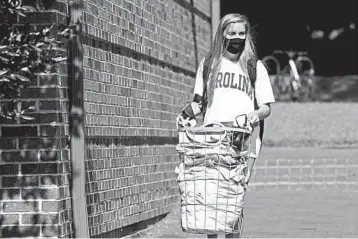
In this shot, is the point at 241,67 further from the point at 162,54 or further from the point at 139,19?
the point at 162,54

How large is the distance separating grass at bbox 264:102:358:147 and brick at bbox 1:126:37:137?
11.7 m

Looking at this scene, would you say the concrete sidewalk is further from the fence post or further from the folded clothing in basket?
the folded clothing in basket

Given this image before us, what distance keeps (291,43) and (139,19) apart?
23.2 m

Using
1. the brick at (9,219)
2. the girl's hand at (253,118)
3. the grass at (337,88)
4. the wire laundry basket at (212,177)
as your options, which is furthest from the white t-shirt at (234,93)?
the grass at (337,88)

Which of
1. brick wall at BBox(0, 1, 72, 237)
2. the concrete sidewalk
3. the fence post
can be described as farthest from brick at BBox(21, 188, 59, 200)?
the concrete sidewalk

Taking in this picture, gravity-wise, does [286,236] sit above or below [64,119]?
below

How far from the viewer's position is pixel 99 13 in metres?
8.61

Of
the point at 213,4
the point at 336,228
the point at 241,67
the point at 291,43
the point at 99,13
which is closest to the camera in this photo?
the point at 241,67

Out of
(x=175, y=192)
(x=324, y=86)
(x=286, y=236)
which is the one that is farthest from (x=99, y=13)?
(x=324, y=86)

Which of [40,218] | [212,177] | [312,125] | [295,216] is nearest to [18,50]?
[212,177]

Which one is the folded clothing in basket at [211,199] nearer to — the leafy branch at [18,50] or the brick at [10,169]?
the leafy branch at [18,50]

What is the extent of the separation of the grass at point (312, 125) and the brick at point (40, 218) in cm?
1168

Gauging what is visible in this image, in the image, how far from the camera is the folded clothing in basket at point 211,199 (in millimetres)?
6359

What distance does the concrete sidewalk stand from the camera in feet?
32.3
